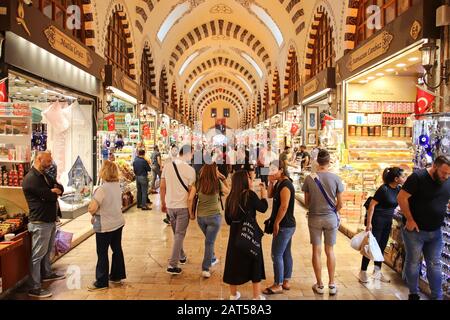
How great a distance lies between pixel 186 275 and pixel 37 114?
5013 mm

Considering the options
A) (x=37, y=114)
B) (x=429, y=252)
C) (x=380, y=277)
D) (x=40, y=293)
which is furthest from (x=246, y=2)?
(x=40, y=293)

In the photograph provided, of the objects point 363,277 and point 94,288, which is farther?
point 363,277

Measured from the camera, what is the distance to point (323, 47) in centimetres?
1081

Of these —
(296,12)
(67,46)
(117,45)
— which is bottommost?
(67,46)

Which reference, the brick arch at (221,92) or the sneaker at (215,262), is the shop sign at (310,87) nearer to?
the sneaker at (215,262)

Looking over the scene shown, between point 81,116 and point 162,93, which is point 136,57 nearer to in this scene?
point 81,116

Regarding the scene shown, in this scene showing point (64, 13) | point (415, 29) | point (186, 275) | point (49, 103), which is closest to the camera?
point (186, 275)

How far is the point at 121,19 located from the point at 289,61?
20.9ft

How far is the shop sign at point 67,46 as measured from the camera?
5781 millimetres

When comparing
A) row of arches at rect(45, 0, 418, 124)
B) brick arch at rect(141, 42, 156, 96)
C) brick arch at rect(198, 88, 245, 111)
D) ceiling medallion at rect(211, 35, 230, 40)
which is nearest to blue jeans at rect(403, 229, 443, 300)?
row of arches at rect(45, 0, 418, 124)

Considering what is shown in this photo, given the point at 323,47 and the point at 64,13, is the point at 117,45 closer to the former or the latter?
the point at 64,13

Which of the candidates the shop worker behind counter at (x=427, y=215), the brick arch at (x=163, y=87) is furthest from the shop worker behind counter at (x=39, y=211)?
the brick arch at (x=163, y=87)

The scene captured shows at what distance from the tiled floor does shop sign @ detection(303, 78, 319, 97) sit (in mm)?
4703

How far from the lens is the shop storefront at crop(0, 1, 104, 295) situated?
13.4 feet
